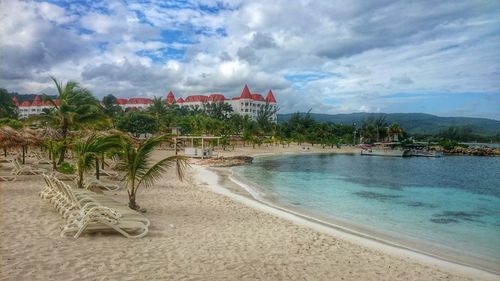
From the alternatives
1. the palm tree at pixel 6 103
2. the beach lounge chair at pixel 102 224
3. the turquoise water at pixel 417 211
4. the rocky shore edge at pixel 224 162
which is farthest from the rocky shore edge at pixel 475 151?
the palm tree at pixel 6 103

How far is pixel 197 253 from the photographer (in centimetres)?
613

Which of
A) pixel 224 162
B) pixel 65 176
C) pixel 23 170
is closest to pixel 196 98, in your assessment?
pixel 224 162

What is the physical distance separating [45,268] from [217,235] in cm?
348

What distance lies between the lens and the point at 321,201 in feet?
52.7

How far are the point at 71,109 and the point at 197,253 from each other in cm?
1508

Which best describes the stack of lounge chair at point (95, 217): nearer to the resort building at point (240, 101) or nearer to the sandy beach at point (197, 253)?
the sandy beach at point (197, 253)

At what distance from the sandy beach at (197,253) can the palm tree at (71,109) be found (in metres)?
9.31

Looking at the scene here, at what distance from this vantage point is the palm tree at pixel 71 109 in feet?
59.9

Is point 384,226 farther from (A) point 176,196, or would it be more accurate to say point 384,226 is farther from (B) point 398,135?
(B) point 398,135

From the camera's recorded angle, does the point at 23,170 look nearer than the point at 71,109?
Yes

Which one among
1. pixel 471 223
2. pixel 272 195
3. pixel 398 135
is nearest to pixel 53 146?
pixel 272 195

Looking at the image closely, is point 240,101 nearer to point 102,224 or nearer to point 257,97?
point 257,97

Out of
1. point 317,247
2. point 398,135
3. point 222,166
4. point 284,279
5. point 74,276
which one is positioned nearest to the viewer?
point 74,276

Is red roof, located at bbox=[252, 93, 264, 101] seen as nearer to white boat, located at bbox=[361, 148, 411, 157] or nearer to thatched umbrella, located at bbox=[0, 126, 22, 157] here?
white boat, located at bbox=[361, 148, 411, 157]
